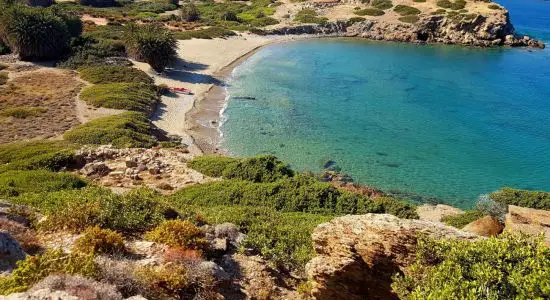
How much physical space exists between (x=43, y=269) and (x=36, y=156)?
2352cm

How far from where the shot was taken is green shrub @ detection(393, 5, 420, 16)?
9725 cm

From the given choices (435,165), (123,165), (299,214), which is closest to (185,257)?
(299,214)

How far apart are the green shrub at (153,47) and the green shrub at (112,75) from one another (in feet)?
9.39

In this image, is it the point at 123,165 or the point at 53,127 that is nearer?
the point at 123,165

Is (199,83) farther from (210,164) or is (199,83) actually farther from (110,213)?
(110,213)

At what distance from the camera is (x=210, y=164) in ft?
103

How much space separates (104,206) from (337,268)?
339 inches

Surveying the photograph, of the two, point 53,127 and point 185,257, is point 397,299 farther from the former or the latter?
point 53,127

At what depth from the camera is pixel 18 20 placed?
53719 millimetres

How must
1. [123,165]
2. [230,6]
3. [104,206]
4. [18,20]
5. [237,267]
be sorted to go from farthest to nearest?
[230,6] < [18,20] < [123,165] < [104,206] < [237,267]

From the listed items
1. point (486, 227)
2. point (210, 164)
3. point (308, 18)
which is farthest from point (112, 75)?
point (308, 18)

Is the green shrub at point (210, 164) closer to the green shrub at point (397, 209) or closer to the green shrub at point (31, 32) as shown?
the green shrub at point (397, 209)

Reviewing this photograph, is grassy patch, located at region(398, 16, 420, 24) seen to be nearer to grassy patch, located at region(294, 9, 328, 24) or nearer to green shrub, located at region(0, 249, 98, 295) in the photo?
grassy patch, located at region(294, 9, 328, 24)

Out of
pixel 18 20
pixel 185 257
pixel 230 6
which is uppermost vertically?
pixel 230 6
